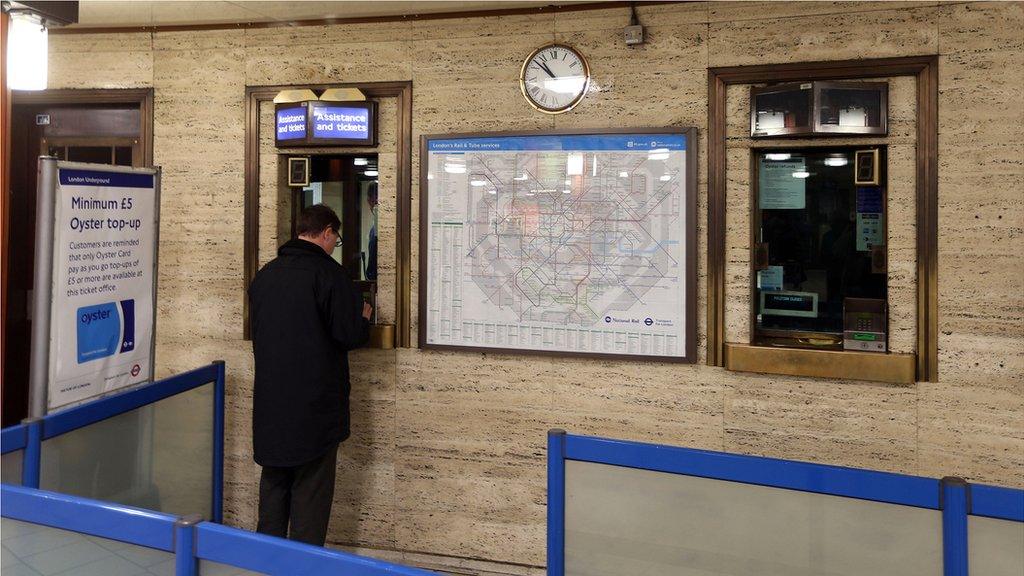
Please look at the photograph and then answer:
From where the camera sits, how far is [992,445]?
329 centimetres

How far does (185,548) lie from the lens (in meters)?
1.72

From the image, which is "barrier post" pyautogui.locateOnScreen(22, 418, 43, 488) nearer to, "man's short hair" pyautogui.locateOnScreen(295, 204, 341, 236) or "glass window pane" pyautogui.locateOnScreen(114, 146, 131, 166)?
"man's short hair" pyautogui.locateOnScreen(295, 204, 341, 236)

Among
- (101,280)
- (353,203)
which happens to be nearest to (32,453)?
(101,280)

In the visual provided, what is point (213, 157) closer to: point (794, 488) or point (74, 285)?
point (74, 285)

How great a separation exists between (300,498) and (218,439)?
0.74 m

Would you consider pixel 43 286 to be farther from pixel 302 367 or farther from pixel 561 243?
pixel 561 243

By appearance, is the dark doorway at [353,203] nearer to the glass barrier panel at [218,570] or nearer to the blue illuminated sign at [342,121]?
the blue illuminated sign at [342,121]

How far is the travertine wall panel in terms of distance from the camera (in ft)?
10.8

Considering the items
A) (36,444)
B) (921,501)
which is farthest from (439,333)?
(921,501)

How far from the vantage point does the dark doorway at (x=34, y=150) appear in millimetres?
4348

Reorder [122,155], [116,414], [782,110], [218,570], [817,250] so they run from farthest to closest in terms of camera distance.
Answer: [122,155] → [817,250] → [782,110] → [116,414] → [218,570]

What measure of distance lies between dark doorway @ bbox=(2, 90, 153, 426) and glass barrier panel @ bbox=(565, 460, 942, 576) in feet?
11.0

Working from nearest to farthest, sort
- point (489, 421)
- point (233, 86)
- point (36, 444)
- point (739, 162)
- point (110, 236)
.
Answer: point (36, 444), point (110, 236), point (739, 162), point (489, 421), point (233, 86)

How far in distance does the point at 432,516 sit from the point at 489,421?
24.1 inches
